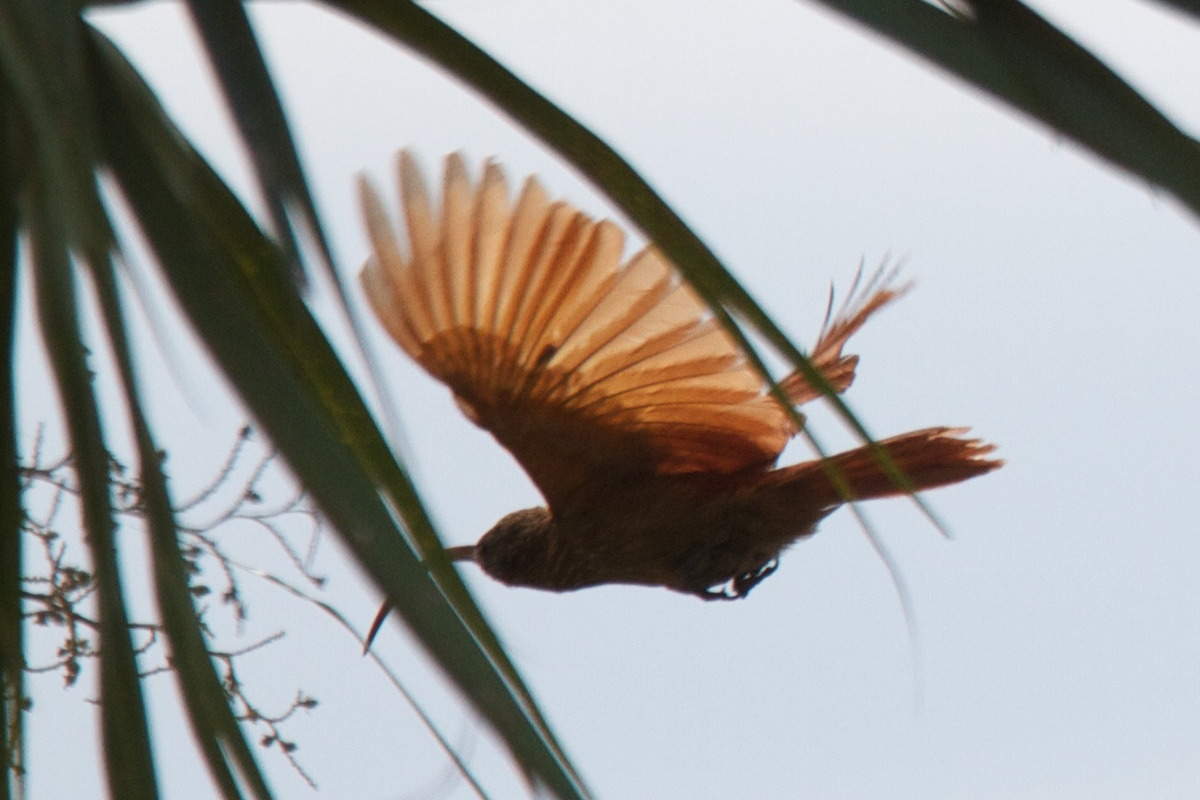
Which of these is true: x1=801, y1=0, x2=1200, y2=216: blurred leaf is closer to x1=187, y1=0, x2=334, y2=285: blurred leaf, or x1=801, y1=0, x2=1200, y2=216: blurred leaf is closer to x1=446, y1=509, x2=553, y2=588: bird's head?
x1=187, y1=0, x2=334, y2=285: blurred leaf

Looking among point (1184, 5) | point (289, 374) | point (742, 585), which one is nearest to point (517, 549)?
point (742, 585)

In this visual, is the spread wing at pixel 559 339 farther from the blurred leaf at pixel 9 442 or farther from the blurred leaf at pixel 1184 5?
the blurred leaf at pixel 1184 5

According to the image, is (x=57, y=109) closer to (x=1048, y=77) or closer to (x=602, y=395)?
(x=1048, y=77)

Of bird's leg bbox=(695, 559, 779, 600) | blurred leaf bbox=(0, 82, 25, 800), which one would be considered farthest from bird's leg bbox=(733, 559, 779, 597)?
blurred leaf bbox=(0, 82, 25, 800)

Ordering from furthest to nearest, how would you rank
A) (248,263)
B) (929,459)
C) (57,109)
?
(929,459) < (248,263) < (57,109)

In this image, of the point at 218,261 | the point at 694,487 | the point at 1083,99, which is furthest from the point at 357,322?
the point at 694,487

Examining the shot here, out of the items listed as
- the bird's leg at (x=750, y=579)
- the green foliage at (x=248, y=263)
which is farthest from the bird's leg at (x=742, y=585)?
Result: the green foliage at (x=248, y=263)

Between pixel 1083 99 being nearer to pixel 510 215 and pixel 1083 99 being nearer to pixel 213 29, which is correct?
pixel 213 29
